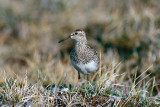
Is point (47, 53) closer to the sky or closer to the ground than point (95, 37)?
closer to the ground

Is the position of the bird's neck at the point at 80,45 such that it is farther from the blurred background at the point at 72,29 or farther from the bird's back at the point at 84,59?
the blurred background at the point at 72,29

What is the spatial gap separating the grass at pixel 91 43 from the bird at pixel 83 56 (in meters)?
0.26

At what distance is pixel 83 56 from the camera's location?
14.0 ft

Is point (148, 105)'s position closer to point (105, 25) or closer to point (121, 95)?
point (121, 95)

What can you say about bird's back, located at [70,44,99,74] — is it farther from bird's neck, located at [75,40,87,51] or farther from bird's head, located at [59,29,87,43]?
bird's head, located at [59,29,87,43]

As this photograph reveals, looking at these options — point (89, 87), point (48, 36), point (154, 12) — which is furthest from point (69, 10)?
point (89, 87)

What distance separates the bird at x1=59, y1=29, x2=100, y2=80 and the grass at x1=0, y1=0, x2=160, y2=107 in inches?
10.3

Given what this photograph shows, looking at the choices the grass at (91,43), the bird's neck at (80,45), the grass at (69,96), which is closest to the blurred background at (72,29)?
the grass at (91,43)

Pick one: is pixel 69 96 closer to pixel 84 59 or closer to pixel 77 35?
pixel 84 59

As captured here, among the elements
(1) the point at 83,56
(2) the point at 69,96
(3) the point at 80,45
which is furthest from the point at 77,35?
(2) the point at 69,96

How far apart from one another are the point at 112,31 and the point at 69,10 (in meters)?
2.19

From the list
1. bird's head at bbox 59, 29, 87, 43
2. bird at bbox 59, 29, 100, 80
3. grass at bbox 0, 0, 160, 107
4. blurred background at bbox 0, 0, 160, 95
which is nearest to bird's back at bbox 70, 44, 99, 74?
bird at bbox 59, 29, 100, 80

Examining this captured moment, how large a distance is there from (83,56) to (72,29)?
3986mm

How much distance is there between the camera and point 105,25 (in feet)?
26.1
